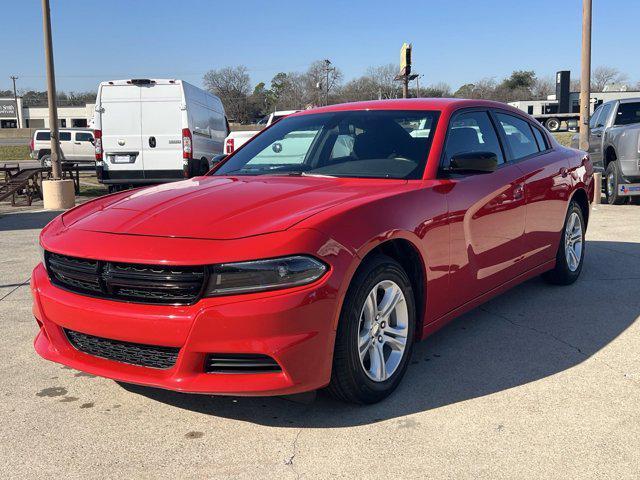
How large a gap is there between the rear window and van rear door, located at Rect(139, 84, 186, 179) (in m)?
8.85

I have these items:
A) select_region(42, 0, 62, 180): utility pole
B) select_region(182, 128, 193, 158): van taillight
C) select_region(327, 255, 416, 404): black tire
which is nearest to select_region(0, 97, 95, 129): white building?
select_region(42, 0, 62, 180): utility pole

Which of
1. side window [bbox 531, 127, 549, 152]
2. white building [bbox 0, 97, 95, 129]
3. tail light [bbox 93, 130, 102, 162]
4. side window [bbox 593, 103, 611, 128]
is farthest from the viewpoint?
white building [bbox 0, 97, 95, 129]

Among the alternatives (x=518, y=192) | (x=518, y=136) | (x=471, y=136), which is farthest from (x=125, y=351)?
(x=518, y=136)

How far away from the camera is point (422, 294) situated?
3.61 m

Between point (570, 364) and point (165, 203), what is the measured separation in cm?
260

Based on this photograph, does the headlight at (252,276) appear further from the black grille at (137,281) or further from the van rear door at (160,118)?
the van rear door at (160,118)

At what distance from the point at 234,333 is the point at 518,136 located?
10.8 feet

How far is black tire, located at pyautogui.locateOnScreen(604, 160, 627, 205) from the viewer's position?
1152 cm

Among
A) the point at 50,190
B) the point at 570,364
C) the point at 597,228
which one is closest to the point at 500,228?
the point at 570,364

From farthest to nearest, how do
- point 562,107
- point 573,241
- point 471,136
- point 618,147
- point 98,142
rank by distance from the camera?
point 562,107, point 98,142, point 618,147, point 573,241, point 471,136

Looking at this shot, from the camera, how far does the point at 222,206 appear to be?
10.7 ft

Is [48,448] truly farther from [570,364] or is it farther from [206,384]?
[570,364]

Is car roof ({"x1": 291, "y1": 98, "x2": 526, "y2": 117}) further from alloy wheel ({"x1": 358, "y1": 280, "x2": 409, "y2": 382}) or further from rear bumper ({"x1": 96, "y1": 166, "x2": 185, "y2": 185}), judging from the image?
rear bumper ({"x1": 96, "y1": 166, "x2": 185, "y2": 185})

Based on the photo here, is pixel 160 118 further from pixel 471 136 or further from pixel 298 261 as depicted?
pixel 298 261
